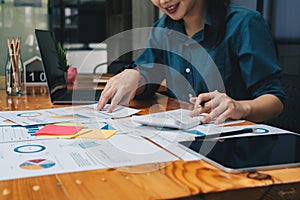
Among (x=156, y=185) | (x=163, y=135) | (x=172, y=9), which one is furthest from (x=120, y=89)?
(x=156, y=185)

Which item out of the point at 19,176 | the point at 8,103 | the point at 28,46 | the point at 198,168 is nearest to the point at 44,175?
the point at 19,176

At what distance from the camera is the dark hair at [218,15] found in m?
1.47

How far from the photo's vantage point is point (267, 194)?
0.58m

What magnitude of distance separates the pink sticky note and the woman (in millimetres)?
284

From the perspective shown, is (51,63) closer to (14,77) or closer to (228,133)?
(14,77)

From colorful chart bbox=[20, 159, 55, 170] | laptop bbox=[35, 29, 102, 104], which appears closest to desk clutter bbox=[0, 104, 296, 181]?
colorful chart bbox=[20, 159, 55, 170]

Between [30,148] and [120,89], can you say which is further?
[120,89]

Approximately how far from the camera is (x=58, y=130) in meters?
0.92

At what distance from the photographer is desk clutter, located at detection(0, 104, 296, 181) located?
26.0 inches

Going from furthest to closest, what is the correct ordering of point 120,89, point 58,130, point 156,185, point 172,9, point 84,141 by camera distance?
point 172,9 < point 120,89 < point 58,130 < point 84,141 < point 156,185

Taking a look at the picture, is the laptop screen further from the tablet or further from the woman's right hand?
the tablet

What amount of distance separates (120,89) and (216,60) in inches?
16.4

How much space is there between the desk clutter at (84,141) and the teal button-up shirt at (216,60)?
0.36m

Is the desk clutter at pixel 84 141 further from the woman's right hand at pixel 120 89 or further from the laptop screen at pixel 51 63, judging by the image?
the laptop screen at pixel 51 63
